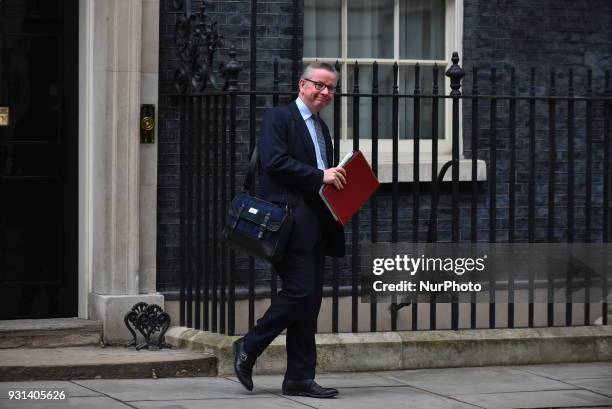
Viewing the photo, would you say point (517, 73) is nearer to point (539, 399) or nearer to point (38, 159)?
point (539, 399)

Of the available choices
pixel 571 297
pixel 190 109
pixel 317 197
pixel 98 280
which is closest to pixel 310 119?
pixel 317 197

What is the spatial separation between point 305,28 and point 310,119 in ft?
8.43

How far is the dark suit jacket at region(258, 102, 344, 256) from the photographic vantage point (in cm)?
740

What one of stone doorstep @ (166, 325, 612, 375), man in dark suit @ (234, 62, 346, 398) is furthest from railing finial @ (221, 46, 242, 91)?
stone doorstep @ (166, 325, 612, 375)

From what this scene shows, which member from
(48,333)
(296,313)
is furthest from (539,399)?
(48,333)

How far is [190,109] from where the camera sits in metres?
9.07

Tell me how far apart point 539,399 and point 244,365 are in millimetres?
1716

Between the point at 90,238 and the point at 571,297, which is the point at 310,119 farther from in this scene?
the point at 571,297

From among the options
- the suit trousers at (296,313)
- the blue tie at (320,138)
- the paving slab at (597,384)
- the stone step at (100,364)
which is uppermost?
the blue tie at (320,138)

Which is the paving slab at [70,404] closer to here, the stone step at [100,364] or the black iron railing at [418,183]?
the stone step at [100,364]

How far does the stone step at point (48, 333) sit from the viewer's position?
878 centimetres

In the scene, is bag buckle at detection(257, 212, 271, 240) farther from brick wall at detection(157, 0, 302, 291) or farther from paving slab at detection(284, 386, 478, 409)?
brick wall at detection(157, 0, 302, 291)

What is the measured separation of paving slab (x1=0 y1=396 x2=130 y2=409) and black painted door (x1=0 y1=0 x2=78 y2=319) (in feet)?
6.62

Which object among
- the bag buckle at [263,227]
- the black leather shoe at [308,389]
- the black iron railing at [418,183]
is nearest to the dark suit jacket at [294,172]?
the bag buckle at [263,227]
